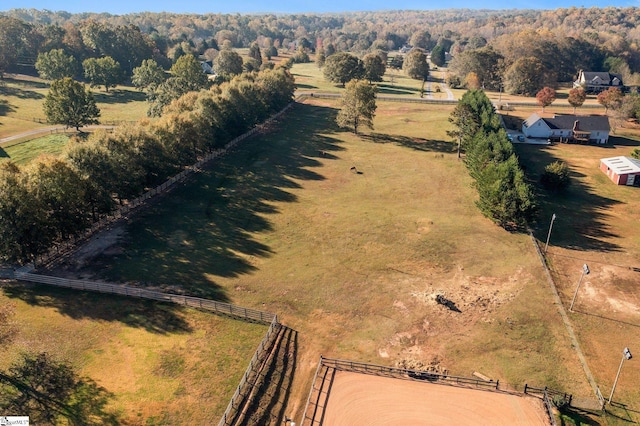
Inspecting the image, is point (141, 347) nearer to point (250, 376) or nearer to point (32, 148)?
point (250, 376)

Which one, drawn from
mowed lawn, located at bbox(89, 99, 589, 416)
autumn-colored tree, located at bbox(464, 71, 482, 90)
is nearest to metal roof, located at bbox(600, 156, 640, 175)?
mowed lawn, located at bbox(89, 99, 589, 416)

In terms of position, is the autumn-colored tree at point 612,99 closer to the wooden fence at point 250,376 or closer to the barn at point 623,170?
the barn at point 623,170

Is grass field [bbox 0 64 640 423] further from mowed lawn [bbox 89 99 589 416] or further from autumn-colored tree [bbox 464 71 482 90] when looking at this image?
autumn-colored tree [bbox 464 71 482 90]

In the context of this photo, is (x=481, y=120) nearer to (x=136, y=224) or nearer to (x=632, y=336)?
(x=632, y=336)

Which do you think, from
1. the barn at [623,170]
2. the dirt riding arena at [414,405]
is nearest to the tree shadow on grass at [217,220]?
the dirt riding arena at [414,405]

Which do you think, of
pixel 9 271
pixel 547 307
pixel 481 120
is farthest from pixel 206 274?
pixel 481 120
